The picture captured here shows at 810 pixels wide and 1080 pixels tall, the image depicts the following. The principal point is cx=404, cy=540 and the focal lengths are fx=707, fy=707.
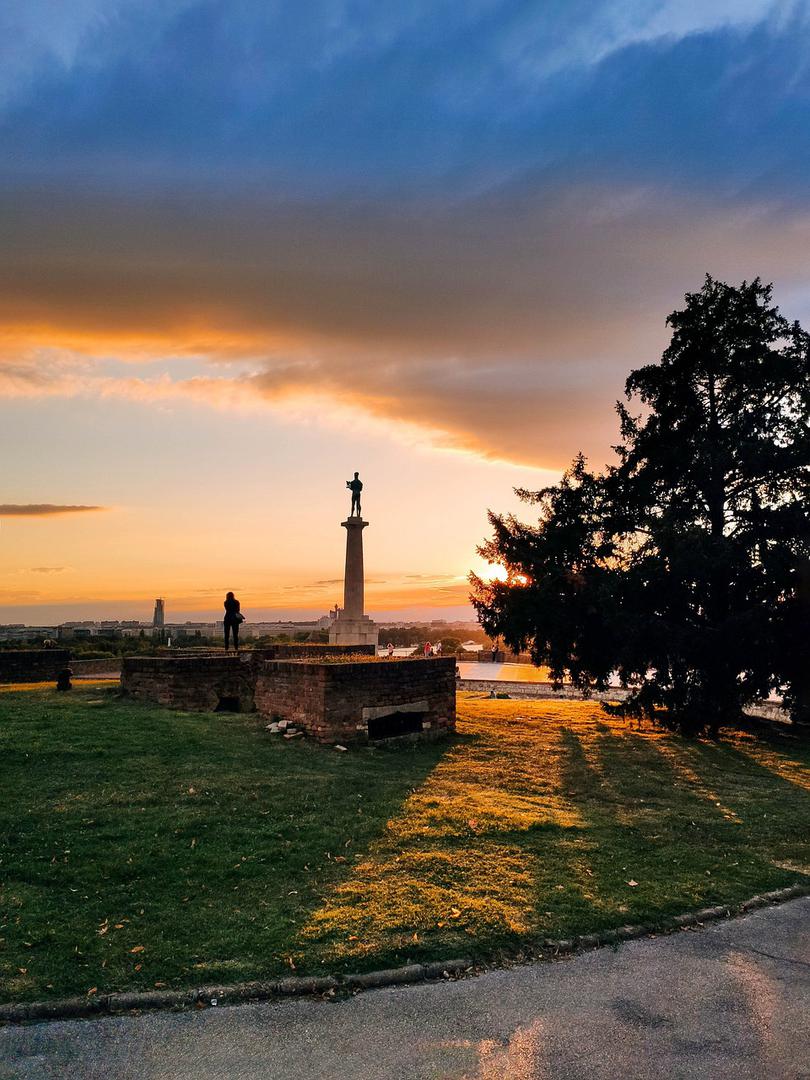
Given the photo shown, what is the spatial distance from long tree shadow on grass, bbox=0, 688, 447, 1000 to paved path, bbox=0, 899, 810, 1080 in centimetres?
53

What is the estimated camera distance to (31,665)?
18719 millimetres

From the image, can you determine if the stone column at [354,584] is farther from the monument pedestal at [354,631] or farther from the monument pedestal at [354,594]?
the monument pedestal at [354,631]

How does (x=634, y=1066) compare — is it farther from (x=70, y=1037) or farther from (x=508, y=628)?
(x=508, y=628)

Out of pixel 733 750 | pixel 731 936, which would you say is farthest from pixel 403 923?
pixel 733 750

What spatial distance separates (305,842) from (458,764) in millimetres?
4567

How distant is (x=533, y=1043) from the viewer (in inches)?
162

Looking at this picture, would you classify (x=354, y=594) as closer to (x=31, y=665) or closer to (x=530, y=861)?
(x=31, y=665)

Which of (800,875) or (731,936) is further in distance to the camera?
→ (800,875)

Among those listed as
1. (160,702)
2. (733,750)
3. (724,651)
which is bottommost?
(733,750)

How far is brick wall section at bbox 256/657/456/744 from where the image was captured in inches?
467

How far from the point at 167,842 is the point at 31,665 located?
13.9m

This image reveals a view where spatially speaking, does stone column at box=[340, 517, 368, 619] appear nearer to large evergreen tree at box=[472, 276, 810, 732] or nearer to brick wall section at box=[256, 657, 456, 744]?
large evergreen tree at box=[472, 276, 810, 732]

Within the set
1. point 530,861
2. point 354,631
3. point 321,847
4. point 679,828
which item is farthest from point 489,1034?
point 354,631

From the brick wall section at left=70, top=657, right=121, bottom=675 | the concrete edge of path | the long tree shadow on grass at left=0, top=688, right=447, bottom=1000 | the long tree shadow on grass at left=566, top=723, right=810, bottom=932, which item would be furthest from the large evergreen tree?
the brick wall section at left=70, top=657, right=121, bottom=675
